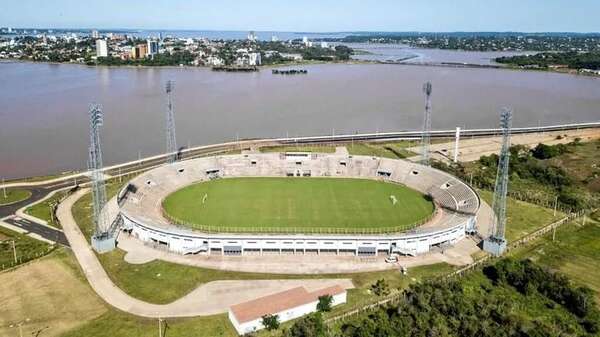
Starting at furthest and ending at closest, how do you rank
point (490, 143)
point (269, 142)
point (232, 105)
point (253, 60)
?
1. point (253, 60)
2. point (232, 105)
3. point (490, 143)
4. point (269, 142)

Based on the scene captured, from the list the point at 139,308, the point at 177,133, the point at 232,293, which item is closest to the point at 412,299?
the point at 232,293

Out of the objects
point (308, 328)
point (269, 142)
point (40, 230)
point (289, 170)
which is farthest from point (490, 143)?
point (40, 230)

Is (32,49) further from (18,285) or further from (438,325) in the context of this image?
(438,325)

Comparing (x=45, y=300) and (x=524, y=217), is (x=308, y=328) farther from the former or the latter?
(x=524, y=217)

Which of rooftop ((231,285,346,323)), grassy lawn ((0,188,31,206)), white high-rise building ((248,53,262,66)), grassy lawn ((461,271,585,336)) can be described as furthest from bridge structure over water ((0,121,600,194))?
white high-rise building ((248,53,262,66))

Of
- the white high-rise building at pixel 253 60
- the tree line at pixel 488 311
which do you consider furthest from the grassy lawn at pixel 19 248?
the white high-rise building at pixel 253 60

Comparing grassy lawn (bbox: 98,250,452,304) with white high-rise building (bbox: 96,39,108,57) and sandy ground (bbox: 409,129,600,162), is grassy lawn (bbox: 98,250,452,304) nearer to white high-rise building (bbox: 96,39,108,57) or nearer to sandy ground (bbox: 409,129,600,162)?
sandy ground (bbox: 409,129,600,162)
